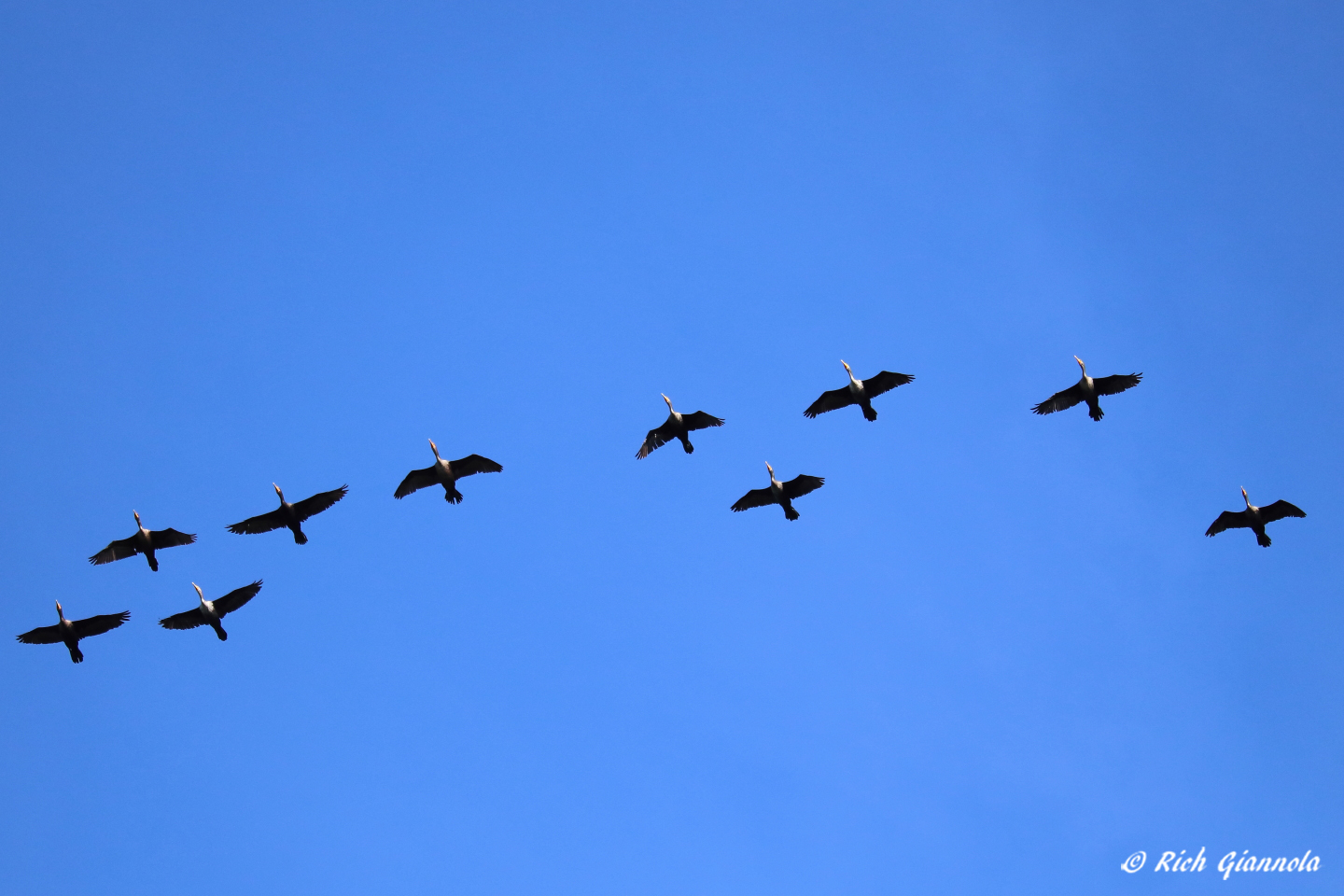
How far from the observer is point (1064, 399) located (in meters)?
32.9

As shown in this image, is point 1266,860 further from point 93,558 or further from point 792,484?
point 93,558

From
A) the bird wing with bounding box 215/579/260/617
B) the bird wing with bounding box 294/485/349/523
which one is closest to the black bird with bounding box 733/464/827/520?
the bird wing with bounding box 294/485/349/523

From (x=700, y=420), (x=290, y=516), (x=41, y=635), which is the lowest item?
(x=41, y=635)

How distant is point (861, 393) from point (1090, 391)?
24.5 ft

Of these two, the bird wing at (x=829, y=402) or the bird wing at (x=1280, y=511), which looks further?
the bird wing at (x=1280, y=511)

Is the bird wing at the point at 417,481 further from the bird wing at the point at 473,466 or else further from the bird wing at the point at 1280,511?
the bird wing at the point at 1280,511

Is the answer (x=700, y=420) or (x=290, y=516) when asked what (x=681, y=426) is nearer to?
(x=700, y=420)

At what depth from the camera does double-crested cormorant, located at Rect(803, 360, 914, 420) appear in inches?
1238

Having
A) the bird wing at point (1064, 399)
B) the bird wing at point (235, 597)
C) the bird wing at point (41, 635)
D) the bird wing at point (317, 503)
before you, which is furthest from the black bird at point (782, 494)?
the bird wing at point (41, 635)

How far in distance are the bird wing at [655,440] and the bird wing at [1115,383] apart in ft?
44.6

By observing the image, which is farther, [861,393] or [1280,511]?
[1280,511]

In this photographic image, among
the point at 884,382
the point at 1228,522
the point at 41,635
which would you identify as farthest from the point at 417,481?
the point at 1228,522

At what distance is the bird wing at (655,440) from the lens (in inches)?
1268

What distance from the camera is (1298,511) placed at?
108 ft
